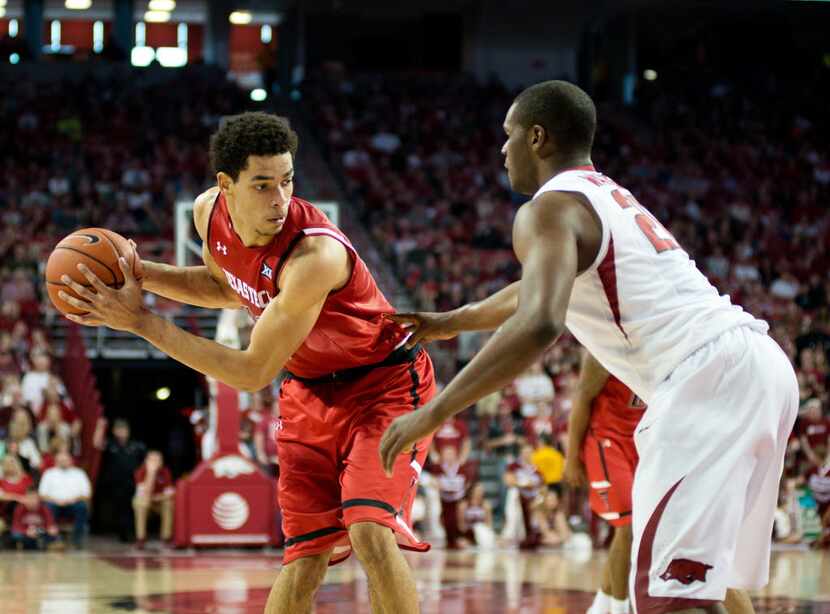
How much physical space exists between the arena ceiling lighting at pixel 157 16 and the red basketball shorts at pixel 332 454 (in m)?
24.5

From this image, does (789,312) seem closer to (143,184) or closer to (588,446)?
(143,184)

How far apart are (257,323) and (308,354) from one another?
1.53ft

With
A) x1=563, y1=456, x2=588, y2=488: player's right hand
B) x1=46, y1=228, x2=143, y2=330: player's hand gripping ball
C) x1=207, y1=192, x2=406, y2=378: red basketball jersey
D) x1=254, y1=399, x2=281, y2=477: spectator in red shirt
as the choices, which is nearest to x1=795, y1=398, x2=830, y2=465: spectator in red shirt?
x1=254, y1=399, x2=281, y2=477: spectator in red shirt

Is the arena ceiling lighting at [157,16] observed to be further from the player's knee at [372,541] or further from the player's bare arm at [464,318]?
the player's knee at [372,541]

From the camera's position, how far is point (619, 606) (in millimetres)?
6176

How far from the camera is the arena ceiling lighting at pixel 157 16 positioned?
27.9 metres

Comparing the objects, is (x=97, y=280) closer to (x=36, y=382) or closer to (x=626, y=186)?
(x=36, y=382)

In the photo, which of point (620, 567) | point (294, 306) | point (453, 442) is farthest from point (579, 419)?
point (453, 442)

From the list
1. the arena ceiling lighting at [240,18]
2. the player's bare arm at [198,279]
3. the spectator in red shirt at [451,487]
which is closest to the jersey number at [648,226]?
the player's bare arm at [198,279]

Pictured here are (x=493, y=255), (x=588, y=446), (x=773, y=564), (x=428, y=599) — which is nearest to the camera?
(x=588, y=446)

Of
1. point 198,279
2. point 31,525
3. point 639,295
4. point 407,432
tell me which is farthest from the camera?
point 31,525

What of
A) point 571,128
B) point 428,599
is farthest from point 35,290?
point 571,128

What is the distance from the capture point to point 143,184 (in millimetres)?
18766

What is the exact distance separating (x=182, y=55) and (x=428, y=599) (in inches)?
928
